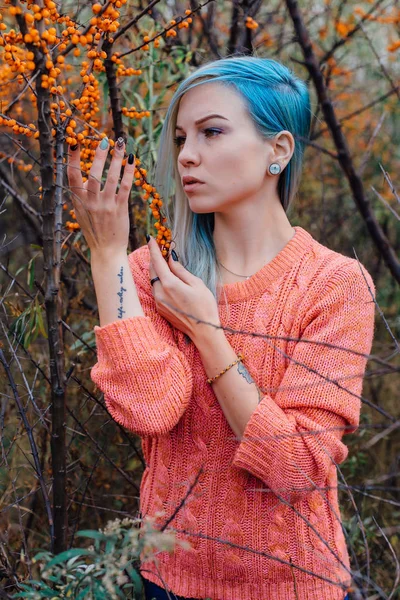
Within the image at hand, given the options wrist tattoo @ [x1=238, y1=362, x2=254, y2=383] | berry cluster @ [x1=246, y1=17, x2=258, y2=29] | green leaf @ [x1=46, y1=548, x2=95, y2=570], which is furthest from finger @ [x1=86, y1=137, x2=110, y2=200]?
berry cluster @ [x1=246, y1=17, x2=258, y2=29]

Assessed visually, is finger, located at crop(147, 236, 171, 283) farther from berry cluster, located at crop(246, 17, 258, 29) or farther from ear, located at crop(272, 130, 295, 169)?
berry cluster, located at crop(246, 17, 258, 29)

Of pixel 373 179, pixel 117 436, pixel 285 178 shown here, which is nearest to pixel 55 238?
pixel 285 178

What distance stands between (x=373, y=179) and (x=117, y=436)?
3.70 meters

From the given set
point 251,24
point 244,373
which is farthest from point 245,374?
Result: point 251,24

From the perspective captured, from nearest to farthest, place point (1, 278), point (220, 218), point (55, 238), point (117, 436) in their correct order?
point (55, 238) → point (220, 218) → point (117, 436) → point (1, 278)

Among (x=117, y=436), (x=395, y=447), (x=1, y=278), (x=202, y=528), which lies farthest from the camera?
(x=1, y=278)

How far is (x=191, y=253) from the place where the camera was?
1763 millimetres

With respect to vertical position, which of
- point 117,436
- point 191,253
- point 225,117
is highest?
point 225,117

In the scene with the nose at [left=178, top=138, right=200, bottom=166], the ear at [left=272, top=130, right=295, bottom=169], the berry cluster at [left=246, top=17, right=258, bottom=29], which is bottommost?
the ear at [left=272, top=130, right=295, bottom=169]

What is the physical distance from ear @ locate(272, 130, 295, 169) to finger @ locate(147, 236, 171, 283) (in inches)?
15.1

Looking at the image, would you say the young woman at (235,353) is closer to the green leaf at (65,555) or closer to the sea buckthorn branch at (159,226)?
the sea buckthorn branch at (159,226)

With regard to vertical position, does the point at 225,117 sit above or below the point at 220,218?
above

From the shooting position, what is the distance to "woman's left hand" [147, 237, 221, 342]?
1540 millimetres

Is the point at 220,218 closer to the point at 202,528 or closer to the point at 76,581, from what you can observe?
the point at 202,528
